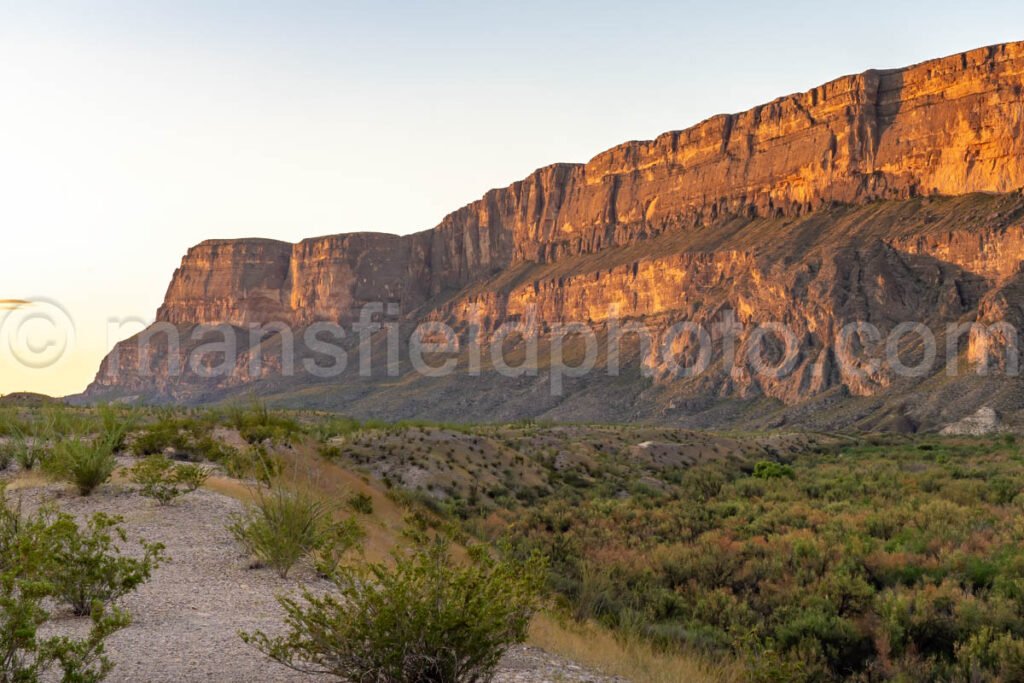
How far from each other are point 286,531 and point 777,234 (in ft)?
368

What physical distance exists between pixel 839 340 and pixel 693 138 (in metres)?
64.1

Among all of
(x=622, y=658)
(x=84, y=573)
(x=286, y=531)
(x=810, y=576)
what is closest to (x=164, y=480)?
(x=286, y=531)

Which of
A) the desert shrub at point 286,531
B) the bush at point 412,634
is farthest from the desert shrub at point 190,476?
the bush at point 412,634

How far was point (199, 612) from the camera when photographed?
8.84m

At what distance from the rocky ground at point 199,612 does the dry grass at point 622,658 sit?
382 mm

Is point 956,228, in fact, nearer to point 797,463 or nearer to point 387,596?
point 797,463

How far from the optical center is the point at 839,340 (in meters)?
90.1

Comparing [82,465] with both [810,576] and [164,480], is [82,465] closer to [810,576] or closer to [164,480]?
[164,480]

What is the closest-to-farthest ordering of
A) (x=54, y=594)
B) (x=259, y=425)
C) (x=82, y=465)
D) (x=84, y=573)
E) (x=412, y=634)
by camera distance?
(x=412, y=634) → (x=54, y=594) → (x=84, y=573) → (x=82, y=465) → (x=259, y=425)

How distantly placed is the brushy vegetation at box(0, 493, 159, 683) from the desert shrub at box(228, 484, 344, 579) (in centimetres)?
172

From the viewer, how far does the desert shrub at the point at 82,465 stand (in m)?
14.5

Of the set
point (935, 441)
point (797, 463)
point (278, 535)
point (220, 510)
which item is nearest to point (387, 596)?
point (278, 535)

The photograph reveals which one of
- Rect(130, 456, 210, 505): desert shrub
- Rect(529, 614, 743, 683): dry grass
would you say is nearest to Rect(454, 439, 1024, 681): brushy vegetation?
Rect(529, 614, 743, 683): dry grass

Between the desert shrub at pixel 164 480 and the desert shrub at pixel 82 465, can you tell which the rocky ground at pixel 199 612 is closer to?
the desert shrub at pixel 164 480
